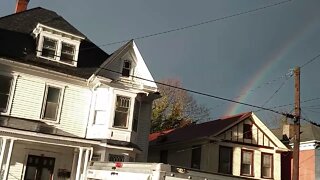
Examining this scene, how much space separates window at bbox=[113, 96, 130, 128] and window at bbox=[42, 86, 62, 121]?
3447 mm

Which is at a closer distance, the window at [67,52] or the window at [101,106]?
the window at [101,106]

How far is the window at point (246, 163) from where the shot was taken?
1296 inches

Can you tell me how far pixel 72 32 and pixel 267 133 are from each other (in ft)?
57.3

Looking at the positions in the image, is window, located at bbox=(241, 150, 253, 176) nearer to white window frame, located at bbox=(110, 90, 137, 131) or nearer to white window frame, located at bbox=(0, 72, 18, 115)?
white window frame, located at bbox=(110, 90, 137, 131)

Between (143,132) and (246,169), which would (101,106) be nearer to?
(143,132)

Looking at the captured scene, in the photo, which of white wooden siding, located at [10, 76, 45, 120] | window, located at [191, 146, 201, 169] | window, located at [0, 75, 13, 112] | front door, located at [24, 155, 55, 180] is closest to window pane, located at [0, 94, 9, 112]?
window, located at [0, 75, 13, 112]

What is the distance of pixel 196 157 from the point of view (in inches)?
1307

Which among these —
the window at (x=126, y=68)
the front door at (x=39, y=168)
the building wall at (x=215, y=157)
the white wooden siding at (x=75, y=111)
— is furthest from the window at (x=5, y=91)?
the building wall at (x=215, y=157)

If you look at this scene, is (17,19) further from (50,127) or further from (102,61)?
(50,127)

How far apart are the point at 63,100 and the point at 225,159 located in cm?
1395

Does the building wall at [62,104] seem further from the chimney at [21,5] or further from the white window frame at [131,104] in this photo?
the chimney at [21,5]

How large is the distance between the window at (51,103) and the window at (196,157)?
1273 centimetres

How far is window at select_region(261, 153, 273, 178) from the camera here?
33250 millimetres

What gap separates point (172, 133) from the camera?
39.8m
